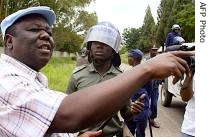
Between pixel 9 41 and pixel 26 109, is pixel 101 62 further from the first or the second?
pixel 26 109

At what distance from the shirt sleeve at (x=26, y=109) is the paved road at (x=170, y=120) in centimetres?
653

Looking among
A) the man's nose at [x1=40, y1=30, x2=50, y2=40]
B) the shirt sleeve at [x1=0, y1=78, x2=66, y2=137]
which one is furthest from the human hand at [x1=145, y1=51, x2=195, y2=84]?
the man's nose at [x1=40, y1=30, x2=50, y2=40]

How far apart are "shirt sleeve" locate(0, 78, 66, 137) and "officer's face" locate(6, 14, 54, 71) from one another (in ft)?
0.98

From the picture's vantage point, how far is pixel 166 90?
10.1 metres

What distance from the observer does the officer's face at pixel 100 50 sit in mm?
3555

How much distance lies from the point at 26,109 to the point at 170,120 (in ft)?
26.2

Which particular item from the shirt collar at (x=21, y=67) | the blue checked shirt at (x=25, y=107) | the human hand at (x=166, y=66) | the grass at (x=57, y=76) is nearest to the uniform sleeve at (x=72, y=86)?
the shirt collar at (x=21, y=67)

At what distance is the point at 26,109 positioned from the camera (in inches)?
56.8

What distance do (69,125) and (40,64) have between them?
46 centimetres

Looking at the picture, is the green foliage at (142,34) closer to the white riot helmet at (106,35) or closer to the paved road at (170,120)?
the paved road at (170,120)

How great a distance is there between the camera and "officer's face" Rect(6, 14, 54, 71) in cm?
178

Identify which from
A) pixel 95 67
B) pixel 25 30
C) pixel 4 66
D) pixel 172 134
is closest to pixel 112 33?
pixel 95 67
